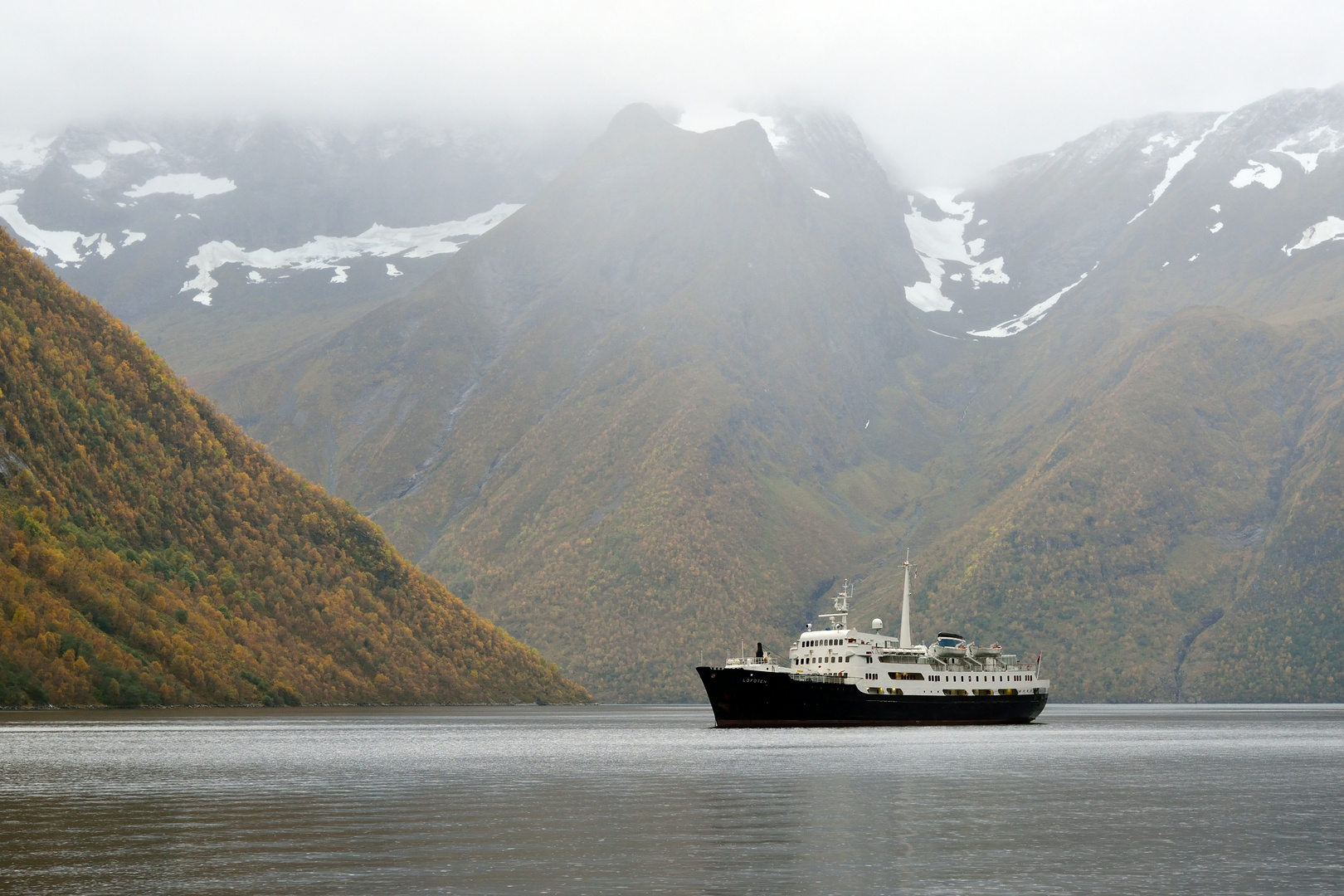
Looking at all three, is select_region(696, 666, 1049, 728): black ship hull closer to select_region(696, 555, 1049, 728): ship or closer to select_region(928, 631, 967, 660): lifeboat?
select_region(696, 555, 1049, 728): ship

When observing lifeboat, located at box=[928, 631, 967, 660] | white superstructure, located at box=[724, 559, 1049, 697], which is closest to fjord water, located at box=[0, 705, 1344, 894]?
white superstructure, located at box=[724, 559, 1049, 697]

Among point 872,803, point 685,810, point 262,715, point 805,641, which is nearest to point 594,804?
point 685,810

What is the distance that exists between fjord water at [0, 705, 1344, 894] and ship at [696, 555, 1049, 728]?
43573 millimetres

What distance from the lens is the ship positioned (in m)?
165

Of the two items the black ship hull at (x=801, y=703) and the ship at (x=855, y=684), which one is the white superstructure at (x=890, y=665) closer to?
the ship at (x=855, y=684)

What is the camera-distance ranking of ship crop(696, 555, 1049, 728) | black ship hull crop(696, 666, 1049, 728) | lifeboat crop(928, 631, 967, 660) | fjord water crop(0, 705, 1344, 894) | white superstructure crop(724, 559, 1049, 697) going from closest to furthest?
1. fjord water crop(0, 705, 1344, 894)
2. black ship hull crop(696, 666, 1049, 728)
3. ship crop(696, 555, 1049, 728)
4. white superstructure crop(724, 559, 1049, 697)
5. lifeboat crop(928, 631, 967, 660)

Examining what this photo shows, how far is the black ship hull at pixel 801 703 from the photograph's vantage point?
6471 inches

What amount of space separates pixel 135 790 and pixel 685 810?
95.0 ft

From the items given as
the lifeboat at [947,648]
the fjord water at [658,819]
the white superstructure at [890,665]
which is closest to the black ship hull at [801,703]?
the white superstructure at [890,665]

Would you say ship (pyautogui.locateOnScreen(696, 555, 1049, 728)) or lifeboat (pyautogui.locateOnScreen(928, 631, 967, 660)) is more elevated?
lifeboat (pyautogui.locateOnScreen(928, 631, 967, 660))

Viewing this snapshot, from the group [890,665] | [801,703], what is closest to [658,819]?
[801,703]

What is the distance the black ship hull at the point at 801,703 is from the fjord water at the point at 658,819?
42.2 meters

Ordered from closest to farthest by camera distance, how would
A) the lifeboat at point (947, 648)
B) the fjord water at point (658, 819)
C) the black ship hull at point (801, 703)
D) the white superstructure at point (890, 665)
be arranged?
the fjord water at point (658, 819)
the black ship hull at point (801, 703)
the white superstructure at point (890, 665)
the lifeboat at point (947, 648)

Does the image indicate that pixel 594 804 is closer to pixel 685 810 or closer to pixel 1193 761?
pixel 685 810
